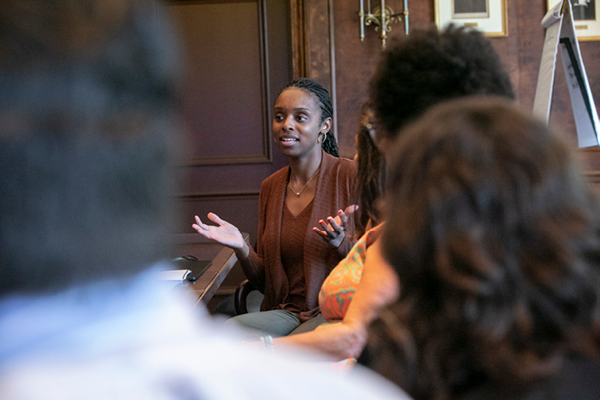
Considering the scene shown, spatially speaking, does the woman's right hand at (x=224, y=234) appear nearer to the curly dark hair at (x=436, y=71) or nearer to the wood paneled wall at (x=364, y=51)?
the curly dark hair at (x=436, y=71)

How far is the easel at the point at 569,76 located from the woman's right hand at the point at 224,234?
4.04 feet

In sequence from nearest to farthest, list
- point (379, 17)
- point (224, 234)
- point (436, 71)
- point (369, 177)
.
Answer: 1. point (436, 71)
2. point (369, 177)
3. point (224, 234)
4. point (379, 17)

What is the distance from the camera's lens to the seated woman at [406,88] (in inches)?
35.6

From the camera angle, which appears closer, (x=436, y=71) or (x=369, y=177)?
(x=436, y=71)

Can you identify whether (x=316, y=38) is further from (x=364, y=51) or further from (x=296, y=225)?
(x=296, y=225)

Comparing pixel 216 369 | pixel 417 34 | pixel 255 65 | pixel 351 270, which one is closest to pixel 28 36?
pixel 216 369

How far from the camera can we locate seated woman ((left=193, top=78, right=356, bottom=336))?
1.84 m

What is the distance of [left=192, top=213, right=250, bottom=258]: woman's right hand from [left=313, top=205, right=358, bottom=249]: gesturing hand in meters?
0.39

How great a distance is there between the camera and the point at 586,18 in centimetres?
348

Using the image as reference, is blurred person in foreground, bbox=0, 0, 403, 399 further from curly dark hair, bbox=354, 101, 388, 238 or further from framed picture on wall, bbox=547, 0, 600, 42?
framed picture on wall, bbox=547, 0, 600, 42

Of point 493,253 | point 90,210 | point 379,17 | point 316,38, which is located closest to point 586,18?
point 379,17

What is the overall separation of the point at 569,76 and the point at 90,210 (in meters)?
1.76

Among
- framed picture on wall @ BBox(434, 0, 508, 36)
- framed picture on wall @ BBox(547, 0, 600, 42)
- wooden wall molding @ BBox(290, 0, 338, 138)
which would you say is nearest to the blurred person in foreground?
wooden wall molding @ BBox(290, 0, 338, 138)

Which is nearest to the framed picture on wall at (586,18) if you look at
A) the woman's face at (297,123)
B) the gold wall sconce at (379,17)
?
the gold wall sconce at (379,17)
